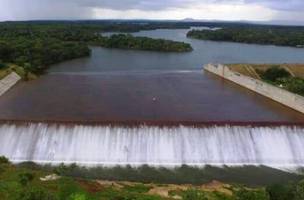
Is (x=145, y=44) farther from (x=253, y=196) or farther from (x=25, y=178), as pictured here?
(x=253, y=196)

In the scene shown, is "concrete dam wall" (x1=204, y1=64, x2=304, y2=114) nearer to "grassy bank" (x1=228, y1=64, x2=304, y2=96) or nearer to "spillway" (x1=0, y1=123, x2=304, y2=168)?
"grassy bank" (x1=228, y1=64, x2=304, y2=96)

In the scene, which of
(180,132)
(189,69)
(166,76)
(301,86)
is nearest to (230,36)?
(189,69)

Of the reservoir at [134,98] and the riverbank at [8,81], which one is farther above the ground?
the riverbank at [8,81]

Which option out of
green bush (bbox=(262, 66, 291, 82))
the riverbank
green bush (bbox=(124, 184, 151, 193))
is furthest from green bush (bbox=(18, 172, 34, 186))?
green bush (bbox=(262, 66, 291, 82))

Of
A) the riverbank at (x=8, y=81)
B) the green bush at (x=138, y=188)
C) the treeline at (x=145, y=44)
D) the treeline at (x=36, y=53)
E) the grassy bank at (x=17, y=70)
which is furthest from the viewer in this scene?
the treeline at (x=145, y=44)

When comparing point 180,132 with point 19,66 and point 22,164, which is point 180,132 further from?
point 19,66

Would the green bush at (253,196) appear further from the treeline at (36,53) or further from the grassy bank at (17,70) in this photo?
the treeline at (36,53)

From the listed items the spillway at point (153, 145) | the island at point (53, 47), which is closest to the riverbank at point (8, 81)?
the island at point (53, 47)
